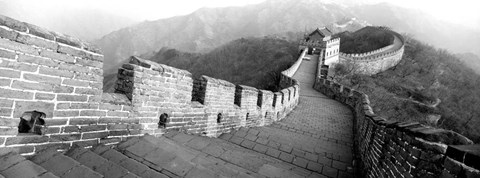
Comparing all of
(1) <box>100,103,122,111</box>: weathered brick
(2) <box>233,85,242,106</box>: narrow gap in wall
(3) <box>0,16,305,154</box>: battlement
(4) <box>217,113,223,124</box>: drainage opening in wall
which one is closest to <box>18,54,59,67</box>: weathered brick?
(3) <box>0,16,305,154</box>: battlement

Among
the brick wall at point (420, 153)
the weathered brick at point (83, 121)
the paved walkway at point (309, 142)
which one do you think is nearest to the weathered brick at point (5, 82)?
the weathered brick at point (83, 121)

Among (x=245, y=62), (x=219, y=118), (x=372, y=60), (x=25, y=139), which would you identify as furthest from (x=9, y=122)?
(x=245, y=62)

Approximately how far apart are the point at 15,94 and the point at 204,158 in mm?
2031

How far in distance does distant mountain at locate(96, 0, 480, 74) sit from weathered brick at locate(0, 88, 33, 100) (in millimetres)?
107662

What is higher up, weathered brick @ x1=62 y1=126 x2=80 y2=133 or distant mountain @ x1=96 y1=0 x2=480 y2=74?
distant mountain @ x1=96 y1=0 x2=480 y2=74

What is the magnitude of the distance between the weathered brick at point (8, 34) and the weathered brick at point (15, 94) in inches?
16.5

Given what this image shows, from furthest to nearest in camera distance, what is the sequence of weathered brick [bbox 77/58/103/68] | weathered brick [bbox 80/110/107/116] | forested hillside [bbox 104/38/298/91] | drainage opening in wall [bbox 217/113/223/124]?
forested hillside [bbox 104/38/298/91] < drainage opening in wall [bbox 217/113/223/124] < weathered brick [bbox 80/110/107/116] < weathered brick [bbox 77/58/103/68]

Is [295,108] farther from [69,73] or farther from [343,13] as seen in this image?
[343,13]

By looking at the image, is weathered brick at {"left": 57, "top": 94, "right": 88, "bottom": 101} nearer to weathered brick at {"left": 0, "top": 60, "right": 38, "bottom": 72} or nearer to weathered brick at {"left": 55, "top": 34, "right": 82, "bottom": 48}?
weathered brick at {"left": 0, "top": 60, "right": 38, "bottom": 72}

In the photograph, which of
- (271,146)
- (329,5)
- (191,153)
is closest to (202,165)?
(191,153)

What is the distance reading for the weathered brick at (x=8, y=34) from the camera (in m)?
2.16

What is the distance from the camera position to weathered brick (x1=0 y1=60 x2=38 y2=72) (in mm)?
2195

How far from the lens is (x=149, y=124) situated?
12.2ft

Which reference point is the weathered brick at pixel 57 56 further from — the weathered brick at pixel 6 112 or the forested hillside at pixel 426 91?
the forested hillside at pixel 426 91
